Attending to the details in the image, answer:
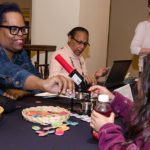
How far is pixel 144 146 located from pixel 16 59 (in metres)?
1.19

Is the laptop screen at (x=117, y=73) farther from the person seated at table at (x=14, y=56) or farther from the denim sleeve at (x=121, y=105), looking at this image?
the denim sleeve at (x=121, y=105)

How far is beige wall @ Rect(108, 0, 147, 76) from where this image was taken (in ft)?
13.7

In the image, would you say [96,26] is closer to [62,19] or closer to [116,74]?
[62,19]

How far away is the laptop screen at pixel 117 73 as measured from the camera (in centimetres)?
225

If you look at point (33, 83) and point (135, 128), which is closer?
point (135, 128)

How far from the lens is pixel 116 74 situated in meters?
2.32

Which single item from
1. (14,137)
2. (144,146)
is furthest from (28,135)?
(144,146)

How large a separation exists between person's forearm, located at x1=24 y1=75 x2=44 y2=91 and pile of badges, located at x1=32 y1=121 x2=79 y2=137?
0.32 metres

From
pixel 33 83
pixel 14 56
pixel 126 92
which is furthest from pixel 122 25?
pixel 33 83

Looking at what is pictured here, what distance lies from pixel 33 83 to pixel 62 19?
180 cm

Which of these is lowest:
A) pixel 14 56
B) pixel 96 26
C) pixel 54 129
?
pixel 54 129

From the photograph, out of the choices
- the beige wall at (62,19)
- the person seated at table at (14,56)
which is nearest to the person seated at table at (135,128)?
the person seated at table at (14,56)

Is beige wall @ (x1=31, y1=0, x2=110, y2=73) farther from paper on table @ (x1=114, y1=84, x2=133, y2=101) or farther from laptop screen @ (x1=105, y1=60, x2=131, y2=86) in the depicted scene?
paper on table @ (x1=114, y1=84, x2=133, y2=101)

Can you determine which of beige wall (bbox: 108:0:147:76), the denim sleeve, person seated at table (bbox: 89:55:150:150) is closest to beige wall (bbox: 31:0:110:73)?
beige wall (bbox: 108:0:147:76)
